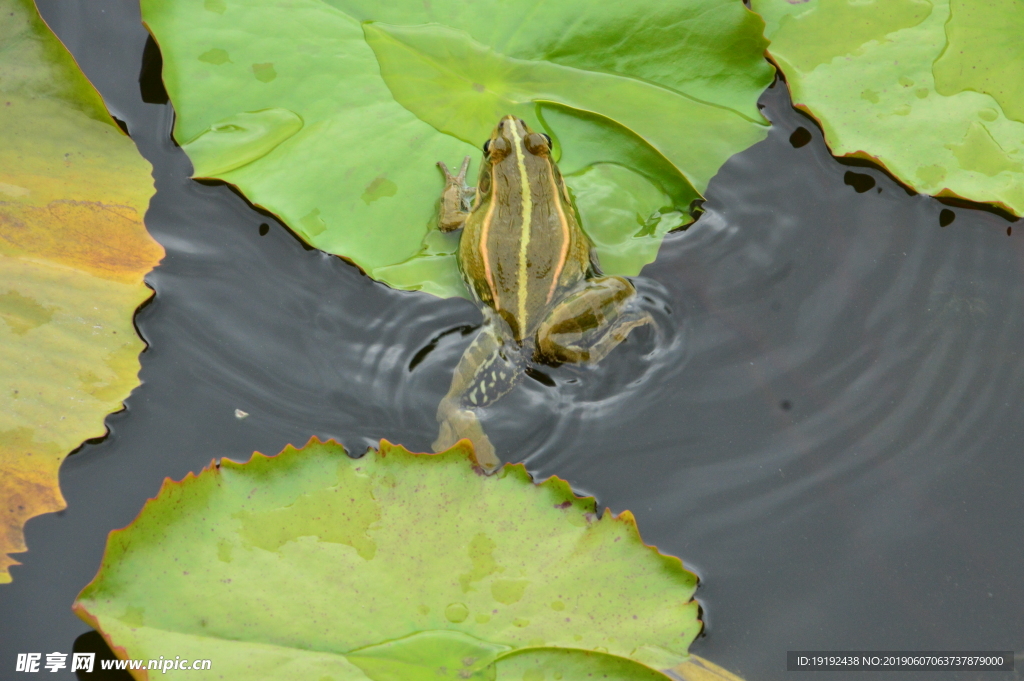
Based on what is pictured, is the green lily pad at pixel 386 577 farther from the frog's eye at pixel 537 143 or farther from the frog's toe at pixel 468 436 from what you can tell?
the frog's eye at pixel 537 143

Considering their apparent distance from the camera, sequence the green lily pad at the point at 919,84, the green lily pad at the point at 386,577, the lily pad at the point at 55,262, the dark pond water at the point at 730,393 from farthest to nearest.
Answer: the green lily pad at the point at 919,84
the dark pond water at the point at 730,393
the lily pad at the point at 55,262
the green lily pad at the point at 386,577

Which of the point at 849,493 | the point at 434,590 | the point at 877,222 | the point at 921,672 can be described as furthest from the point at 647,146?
the point at 921,672

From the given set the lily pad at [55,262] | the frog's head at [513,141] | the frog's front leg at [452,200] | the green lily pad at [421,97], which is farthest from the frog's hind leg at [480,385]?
the lily pad at [55,262]

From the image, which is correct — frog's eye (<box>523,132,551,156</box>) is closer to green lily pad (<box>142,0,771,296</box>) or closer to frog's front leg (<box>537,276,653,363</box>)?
green lily pad (<box>142,0,771,296</box>)

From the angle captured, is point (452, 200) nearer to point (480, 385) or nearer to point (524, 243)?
point (524, 243)

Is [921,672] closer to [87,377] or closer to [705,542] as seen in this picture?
[705,542]

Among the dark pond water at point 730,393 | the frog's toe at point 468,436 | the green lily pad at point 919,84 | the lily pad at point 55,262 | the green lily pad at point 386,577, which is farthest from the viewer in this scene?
the green lily pad at point 919,84

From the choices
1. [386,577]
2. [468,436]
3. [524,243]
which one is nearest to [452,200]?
[524,243]
